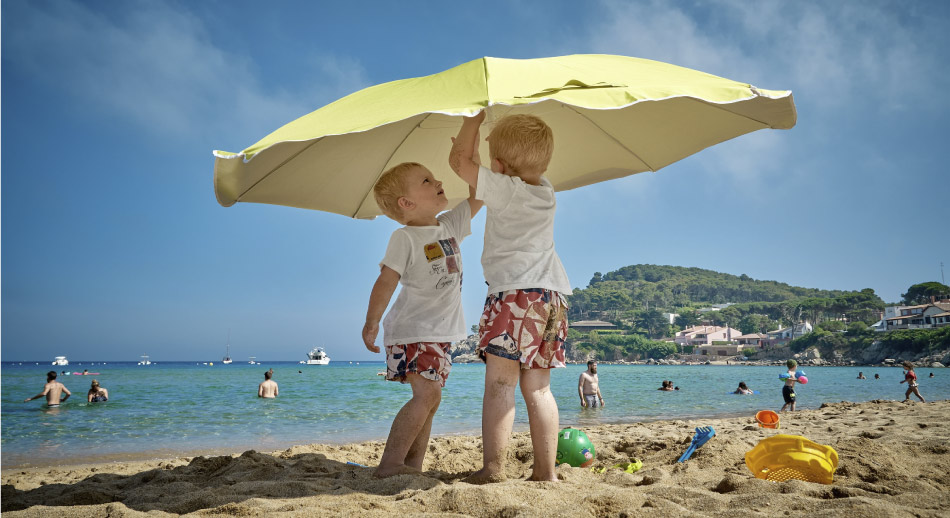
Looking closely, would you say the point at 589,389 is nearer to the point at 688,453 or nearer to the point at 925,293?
the point at 688,453

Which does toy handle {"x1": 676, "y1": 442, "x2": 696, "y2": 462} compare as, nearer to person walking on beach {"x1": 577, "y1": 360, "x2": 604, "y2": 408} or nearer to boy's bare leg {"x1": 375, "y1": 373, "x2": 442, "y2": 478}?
boy's bare leg {"x1": 375, "y1": 373, "x2": 442, "y2": 478}

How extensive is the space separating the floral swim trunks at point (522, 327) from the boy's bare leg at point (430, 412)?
482 millimetres

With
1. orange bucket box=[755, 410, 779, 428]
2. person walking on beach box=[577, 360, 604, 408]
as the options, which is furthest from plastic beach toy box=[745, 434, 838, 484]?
person walking on beach box=[577, 360, 604, 408]

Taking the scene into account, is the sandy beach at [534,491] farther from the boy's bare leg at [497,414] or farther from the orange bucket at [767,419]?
the orange bucket at [767,419]

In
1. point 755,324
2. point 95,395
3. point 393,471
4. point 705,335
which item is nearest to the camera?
point 393,471

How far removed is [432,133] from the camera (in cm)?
338

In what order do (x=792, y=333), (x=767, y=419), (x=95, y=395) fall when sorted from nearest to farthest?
(x=767, y=419) < (x=95, y=395) < (x=792, y=333)

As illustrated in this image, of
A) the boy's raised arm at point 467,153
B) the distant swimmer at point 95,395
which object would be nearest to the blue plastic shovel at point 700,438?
the boy's raised arm at point 467,153

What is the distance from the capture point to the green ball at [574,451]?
3.36 metres

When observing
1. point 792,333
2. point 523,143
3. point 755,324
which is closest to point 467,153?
point 523,143

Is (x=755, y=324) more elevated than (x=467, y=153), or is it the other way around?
(x=467, y=153)

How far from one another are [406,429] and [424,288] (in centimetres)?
74

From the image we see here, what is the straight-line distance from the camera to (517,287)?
7.97 feet

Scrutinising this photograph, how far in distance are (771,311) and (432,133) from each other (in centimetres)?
14109
